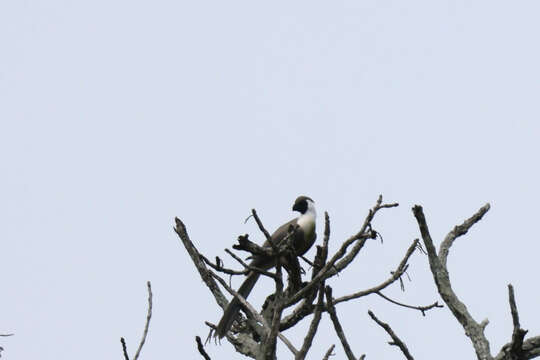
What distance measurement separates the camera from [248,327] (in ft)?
18.0

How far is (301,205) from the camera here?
307 inches

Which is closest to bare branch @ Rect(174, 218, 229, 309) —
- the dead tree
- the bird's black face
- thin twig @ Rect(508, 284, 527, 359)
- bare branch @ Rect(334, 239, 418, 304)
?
the dead tree

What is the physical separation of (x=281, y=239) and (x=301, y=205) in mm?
1106

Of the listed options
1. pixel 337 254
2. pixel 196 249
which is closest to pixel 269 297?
pixel 196 249

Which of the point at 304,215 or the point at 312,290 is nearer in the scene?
the point at 312,290

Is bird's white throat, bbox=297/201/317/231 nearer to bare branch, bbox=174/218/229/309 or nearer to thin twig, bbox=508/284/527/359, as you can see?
bare branch, bbox=174/218/229/309

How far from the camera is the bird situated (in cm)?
554

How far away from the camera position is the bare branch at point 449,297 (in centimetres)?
379

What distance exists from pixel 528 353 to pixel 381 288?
135cm

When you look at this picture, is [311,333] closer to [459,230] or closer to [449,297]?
[449,297]

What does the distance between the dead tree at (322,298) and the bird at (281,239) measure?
0.24 ft

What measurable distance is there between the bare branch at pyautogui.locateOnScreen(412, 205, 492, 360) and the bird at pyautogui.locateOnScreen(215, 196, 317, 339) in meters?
1.25

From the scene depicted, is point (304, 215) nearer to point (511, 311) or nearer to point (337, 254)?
point (337, 254)

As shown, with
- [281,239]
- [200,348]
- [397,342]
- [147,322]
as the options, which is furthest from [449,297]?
[281,239]
